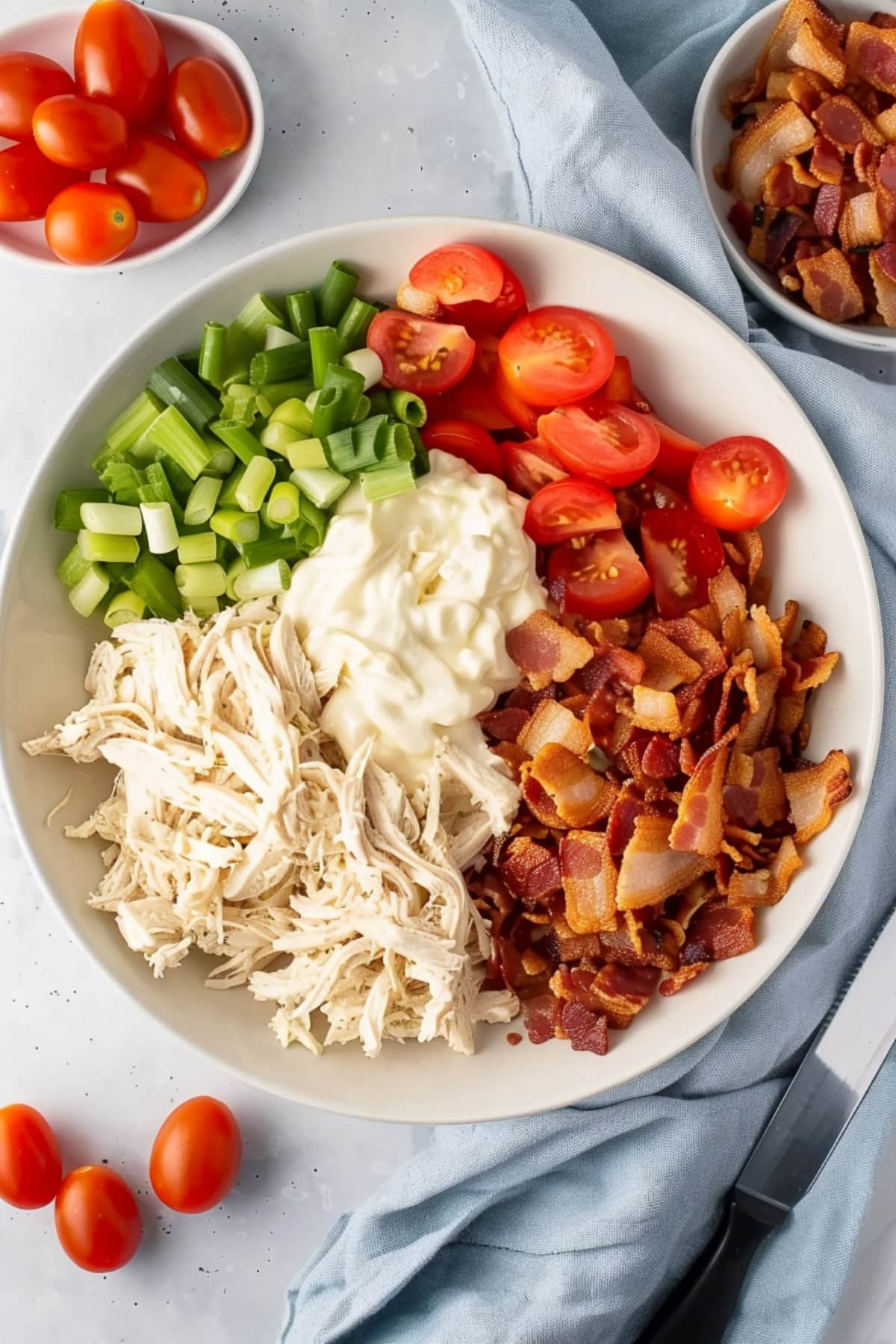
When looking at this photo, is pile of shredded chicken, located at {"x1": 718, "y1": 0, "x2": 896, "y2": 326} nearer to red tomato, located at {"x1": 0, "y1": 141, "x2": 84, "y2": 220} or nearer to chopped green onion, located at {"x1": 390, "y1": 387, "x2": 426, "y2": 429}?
chopped green onion, located at {"x1": 390, "y1": 387, "x2": 426, "y2": 429}

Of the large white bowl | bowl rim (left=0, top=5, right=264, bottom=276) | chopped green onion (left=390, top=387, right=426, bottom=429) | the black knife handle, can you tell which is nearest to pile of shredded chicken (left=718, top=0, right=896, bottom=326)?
the large white bowl

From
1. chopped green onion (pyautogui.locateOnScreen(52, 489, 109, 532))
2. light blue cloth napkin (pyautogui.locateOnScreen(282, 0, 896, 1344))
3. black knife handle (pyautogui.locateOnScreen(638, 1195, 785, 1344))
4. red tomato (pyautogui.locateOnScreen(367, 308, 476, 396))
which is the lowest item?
black knife handle (pyautogui.locateOnScreen(638, 1195, 785, 1344))

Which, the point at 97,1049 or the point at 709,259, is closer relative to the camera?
the point at 709,259

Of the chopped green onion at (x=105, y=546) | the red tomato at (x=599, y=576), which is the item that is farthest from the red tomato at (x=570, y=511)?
the chopped green onion at (x=105, y=546)

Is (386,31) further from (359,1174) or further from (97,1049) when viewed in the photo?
(359,1174)

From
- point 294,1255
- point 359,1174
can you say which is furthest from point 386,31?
point 294,1255

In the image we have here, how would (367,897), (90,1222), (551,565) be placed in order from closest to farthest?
1. (367,897)
2. (551,565)
3. (90,1222)
